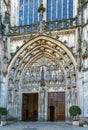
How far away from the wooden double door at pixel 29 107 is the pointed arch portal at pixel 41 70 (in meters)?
0.29

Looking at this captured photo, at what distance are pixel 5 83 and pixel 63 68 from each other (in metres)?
3.99

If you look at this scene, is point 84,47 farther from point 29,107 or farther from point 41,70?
point 29,107

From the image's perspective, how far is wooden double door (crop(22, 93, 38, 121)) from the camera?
1703 centimetres

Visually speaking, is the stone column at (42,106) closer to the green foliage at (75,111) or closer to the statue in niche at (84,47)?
the green foliage at (75,111)

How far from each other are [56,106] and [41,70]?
2.71 metres

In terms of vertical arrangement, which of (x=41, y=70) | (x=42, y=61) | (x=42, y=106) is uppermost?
(x=42, y=61)

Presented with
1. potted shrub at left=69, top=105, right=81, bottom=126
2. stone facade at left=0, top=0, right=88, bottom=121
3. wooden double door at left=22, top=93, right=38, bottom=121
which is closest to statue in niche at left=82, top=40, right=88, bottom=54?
stone facade at left=0, top=0, right=88, bottom=121

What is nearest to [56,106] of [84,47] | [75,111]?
[75,111]

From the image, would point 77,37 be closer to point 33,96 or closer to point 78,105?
point 78,105

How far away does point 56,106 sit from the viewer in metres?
16.2

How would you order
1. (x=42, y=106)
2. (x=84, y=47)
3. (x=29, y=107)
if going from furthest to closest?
1. (x=29, y=107)
2. (x=42, y=106)
3. (x=84, y=47)

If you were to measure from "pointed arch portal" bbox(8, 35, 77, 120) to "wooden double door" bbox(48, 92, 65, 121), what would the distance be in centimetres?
8

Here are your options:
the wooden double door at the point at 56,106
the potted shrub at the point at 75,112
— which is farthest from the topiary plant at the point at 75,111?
the wooden double door at the point at 56,106

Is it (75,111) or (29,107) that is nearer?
(75,111)
